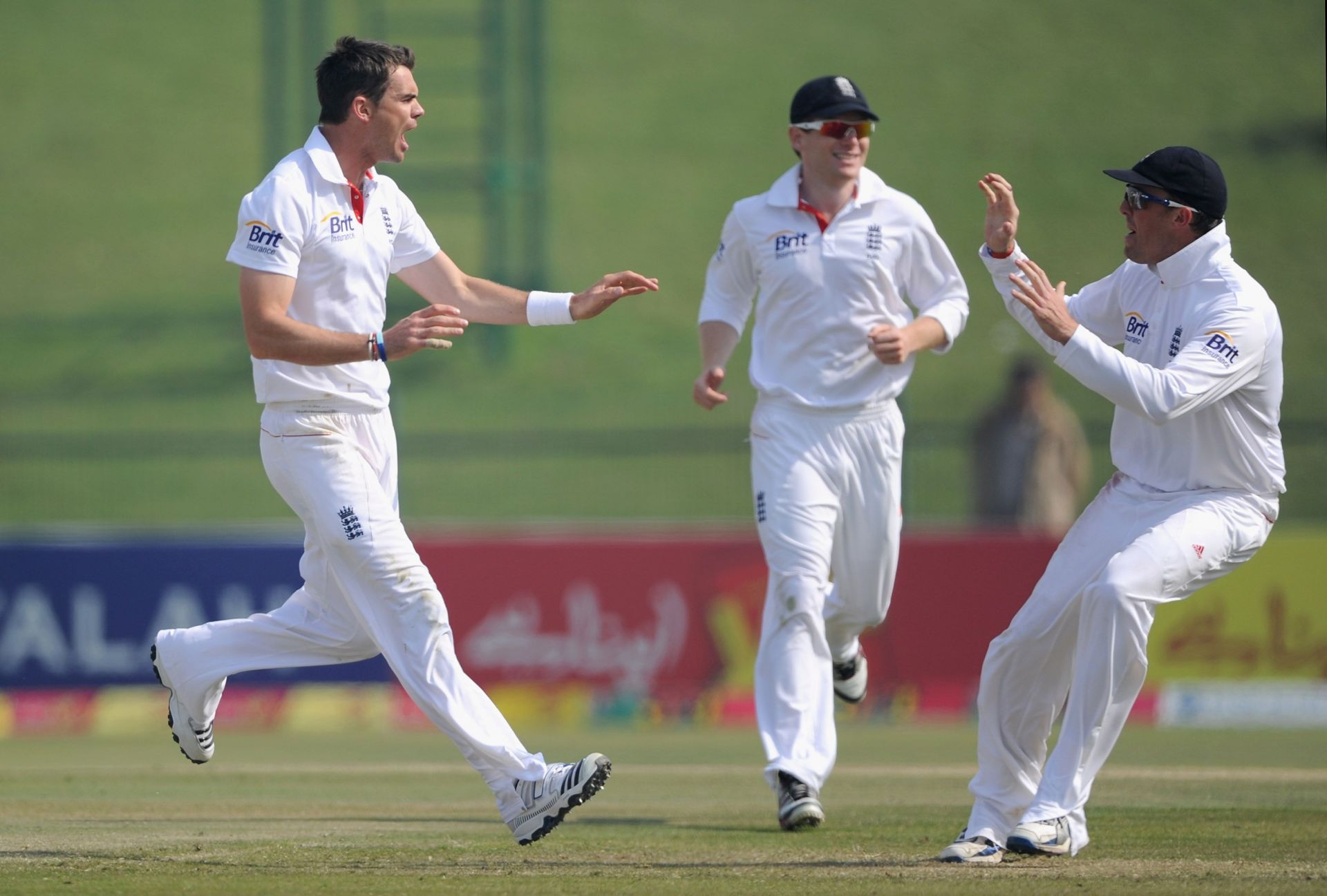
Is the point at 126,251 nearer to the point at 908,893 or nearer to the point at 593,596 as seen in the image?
the point at 593,596

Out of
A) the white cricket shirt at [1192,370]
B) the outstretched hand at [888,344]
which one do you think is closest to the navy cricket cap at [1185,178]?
the white cricket shirt at [1192,370]

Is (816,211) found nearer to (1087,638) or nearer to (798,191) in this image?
(798,191)

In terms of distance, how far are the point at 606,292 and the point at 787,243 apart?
126cm

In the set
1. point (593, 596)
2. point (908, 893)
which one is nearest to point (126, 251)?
point (593, 596)

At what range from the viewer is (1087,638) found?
5.55 m

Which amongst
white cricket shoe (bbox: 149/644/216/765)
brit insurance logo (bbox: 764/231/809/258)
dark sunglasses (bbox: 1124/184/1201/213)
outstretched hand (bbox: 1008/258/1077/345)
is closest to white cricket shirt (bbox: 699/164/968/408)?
brit insurance logo (bbox: 764/231/809/258)

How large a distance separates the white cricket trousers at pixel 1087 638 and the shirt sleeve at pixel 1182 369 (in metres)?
0.39

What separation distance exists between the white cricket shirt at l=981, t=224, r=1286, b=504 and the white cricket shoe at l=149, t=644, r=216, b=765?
10.2 ft

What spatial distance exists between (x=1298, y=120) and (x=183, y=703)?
2614 cm

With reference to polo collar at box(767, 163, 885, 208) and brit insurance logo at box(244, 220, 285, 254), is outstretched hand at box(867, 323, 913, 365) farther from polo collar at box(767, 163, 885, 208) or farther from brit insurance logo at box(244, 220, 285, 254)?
brit insurance logo at box(244, 220, 285, 254)

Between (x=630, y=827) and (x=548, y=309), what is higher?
(x=548, y=309)

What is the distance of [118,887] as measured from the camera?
5082mm

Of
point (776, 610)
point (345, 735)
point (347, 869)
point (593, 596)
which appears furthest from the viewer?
point (593, 596)

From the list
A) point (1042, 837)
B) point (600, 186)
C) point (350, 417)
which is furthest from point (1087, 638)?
point (600, 186)
